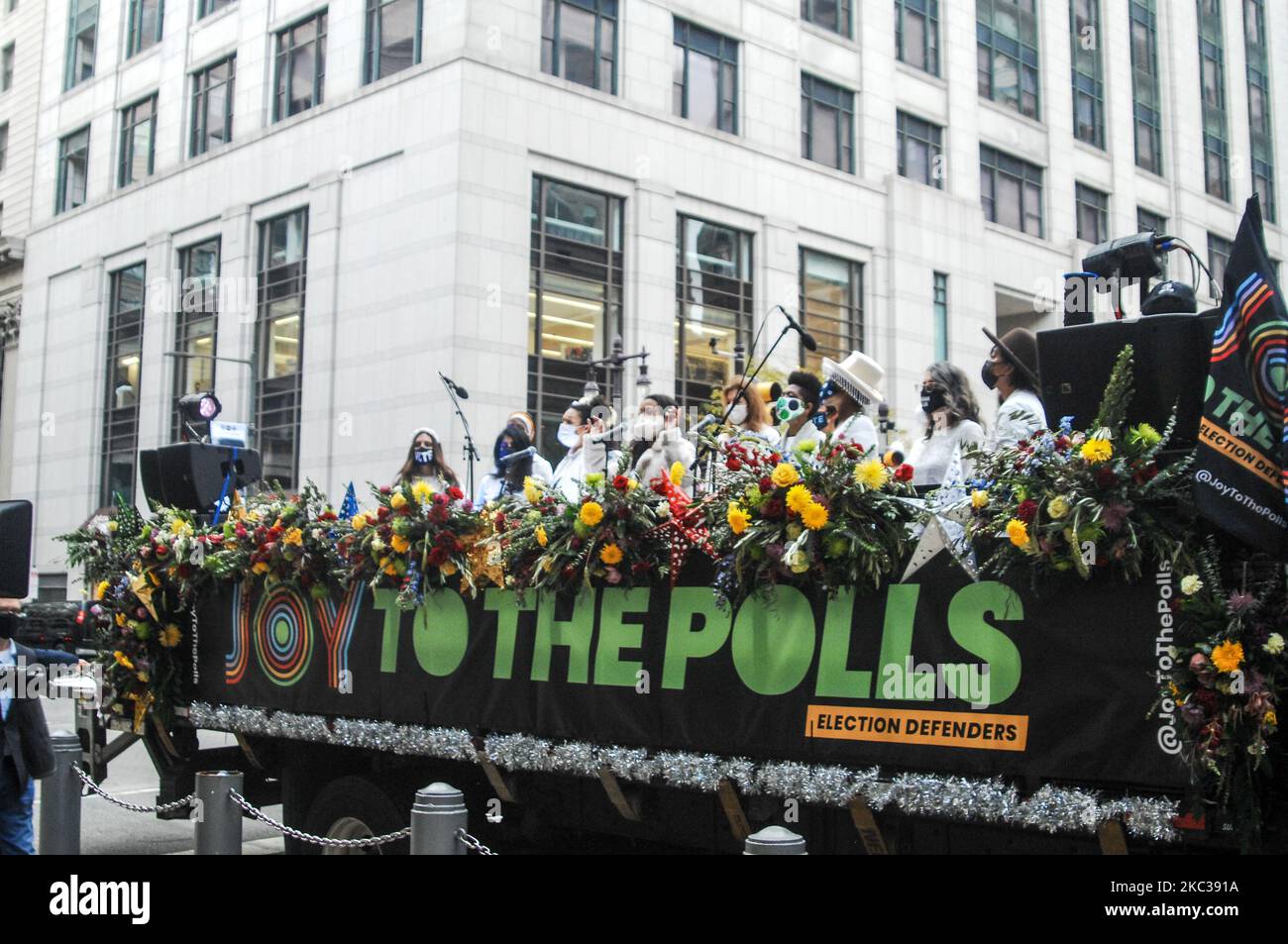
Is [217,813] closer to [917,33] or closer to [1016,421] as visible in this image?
[1016,421]

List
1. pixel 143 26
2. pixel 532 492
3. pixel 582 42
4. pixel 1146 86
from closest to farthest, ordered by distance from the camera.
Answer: pixel 532 492
pixel 582 42
pixel 143 26
pixel 1146 86

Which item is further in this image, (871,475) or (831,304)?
(831,304)

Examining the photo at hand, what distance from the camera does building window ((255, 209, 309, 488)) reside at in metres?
32.1

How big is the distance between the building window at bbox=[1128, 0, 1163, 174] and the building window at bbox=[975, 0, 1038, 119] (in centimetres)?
472

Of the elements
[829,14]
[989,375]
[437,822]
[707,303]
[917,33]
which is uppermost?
[917,33]

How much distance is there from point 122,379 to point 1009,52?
29.3 meters

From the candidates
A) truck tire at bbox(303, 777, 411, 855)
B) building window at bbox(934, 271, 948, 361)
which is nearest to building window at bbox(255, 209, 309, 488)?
building window at bbox(934, 271, 948, 361)

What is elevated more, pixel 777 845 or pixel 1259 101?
pixel 1259 101

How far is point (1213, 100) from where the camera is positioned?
46.7m

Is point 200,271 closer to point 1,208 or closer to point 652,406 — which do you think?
point 1,208

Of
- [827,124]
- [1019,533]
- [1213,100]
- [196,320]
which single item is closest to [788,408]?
[1019,533]

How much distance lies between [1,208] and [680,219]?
91.5 ft

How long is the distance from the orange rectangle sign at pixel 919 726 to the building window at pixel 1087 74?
137 feet

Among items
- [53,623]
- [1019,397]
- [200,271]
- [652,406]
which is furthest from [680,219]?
[1019,397]
